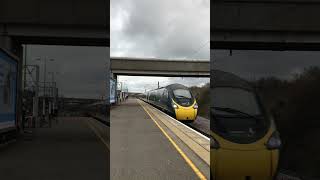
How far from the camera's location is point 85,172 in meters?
8.12

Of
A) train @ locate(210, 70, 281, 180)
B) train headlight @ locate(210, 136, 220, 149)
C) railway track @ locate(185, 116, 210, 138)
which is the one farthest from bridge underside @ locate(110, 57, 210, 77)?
train headlight @ locate(210, 136, 220, 149)

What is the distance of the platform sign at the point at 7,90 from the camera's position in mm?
11367

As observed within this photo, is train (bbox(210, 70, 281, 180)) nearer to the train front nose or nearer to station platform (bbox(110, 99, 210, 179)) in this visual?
the train front nose

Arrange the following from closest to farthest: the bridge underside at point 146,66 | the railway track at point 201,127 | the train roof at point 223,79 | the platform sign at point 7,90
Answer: the train roof at point 223,79
the platform sign at point 7,90
the railway track at point 201,127
the bridge underside at point 146,66

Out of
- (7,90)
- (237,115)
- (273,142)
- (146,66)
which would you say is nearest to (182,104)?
(7,90)

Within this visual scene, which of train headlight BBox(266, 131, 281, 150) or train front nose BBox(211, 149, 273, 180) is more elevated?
train headlight BBox(266, 131, 281, 150)

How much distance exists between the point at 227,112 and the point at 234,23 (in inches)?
435

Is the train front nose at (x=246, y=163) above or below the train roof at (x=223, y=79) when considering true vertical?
below

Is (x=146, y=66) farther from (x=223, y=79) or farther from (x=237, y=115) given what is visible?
(x=237, y=115)

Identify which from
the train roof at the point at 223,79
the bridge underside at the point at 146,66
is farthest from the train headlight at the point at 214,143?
the bridge underside at the point at 146,66

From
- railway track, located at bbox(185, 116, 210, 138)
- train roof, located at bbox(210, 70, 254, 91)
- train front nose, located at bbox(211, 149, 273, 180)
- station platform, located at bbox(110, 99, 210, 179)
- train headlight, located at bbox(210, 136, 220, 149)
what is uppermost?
train roof, located at bbox(210, 70, 254, 91)

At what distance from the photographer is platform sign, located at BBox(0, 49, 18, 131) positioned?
1137 cm

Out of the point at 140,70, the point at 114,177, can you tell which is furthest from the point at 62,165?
the point at 140,70

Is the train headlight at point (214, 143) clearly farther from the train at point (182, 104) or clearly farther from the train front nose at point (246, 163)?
the train at point (182, 104)
